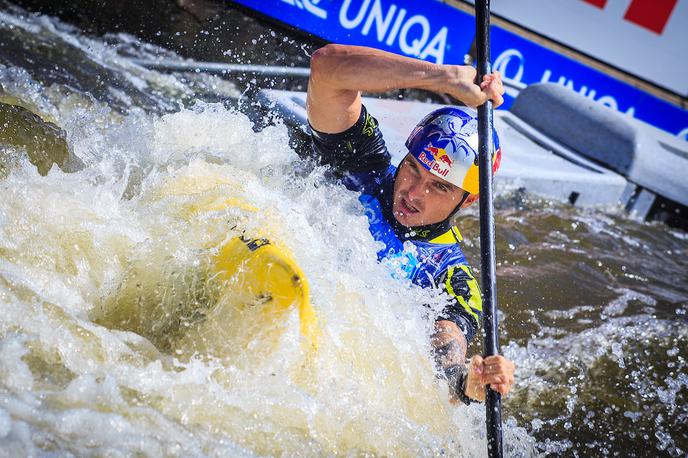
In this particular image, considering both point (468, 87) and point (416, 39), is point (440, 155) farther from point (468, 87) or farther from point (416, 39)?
point (416, 39)

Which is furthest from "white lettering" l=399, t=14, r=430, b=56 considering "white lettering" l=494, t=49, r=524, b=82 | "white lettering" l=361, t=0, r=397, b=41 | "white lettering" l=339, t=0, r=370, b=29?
"white lettering" l=494, t=49, r=524, b=82

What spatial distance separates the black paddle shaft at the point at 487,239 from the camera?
8.67ft

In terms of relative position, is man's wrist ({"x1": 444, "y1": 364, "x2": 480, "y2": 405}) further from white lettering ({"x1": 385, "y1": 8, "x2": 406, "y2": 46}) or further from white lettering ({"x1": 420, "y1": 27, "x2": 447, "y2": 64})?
white lettering ({"x1": 420, "y1": 27, "x2": 447, "y2": 64})

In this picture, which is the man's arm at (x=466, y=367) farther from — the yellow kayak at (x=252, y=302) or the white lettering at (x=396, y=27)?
the white lettering at (x=396, y=27)

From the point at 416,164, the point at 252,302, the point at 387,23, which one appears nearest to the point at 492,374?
the point at 252,302

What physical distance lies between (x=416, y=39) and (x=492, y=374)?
23.7ft

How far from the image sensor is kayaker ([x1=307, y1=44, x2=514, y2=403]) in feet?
10.1

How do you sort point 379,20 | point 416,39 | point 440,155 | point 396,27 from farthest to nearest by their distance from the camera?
point 416,39 < point 396,27 < point 379,20 < point 440,155

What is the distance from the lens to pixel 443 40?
941 centimetres

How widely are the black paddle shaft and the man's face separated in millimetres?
451

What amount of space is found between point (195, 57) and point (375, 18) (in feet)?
8.49

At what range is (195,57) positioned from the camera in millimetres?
7426

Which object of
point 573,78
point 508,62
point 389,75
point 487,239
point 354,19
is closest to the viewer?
point 487,239

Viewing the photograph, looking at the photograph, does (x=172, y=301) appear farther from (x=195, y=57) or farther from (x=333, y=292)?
(x=195, y=57)
